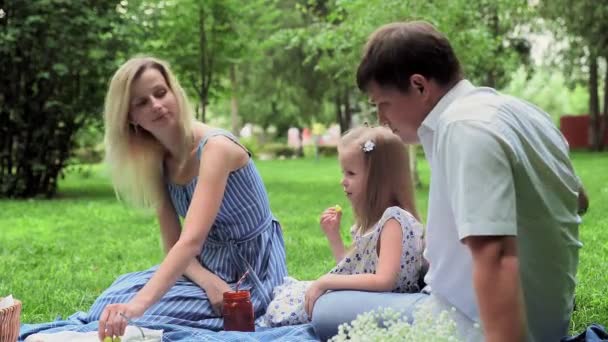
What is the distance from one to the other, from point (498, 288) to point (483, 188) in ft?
0.78

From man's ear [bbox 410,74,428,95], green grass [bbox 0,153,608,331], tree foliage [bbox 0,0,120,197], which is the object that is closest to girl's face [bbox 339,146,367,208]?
man's ear [bbox 410,74,428,95]

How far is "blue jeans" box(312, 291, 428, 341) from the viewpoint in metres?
3.14

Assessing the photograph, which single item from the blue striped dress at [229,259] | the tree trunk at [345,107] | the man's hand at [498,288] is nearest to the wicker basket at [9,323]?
the blue striped dress at [229,259]

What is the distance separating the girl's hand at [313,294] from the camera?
11.3ft

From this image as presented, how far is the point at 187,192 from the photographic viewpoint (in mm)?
3969

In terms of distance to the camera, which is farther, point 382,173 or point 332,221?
point 332,221

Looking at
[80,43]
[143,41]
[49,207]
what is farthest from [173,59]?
[49,207]

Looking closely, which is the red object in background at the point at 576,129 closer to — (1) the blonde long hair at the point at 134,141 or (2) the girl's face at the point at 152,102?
(1) the blonde long hair at the point at 134,141

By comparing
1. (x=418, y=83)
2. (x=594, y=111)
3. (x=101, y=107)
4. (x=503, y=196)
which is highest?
(x=418, y=83)

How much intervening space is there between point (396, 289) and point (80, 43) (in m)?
10.2

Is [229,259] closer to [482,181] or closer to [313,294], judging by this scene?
[313,294]

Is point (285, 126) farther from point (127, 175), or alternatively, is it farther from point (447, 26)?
point (127, 175)

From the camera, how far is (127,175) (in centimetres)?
389

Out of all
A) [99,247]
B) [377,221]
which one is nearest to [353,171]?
[377,221]
